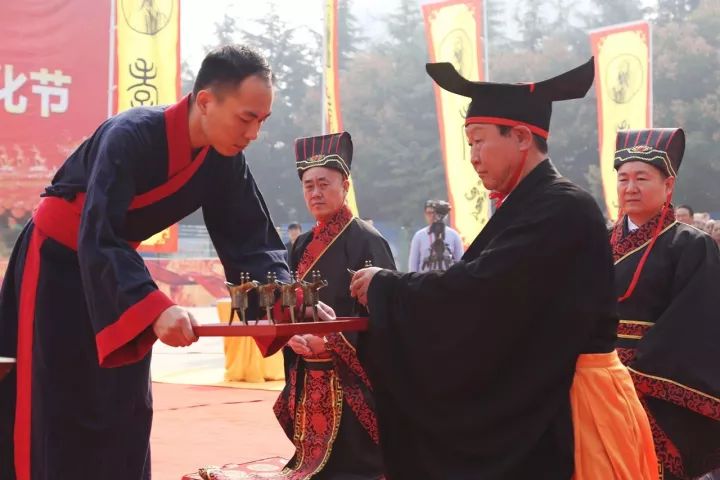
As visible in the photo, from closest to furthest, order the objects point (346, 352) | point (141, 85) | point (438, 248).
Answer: point (346, 352) → point (438, 248) → point (141, 85)

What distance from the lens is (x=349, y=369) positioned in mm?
4625

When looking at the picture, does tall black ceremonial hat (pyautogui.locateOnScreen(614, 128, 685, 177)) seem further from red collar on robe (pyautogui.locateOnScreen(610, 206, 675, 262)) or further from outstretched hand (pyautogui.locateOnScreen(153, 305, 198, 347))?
outstretched hand (pyautogui.locateOnScreen(153, 305, 198, 347))

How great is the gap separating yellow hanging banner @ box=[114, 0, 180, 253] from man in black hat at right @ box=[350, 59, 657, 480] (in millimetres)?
6643

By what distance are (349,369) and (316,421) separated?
0.30 metres

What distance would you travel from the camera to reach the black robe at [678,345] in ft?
12.8

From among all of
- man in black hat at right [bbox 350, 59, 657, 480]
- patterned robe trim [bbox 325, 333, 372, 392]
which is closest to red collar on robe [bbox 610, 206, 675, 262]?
patterned robe trim [bbox 325, 333, 372, 392]

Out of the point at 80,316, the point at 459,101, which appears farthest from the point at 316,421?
the point at 459,101

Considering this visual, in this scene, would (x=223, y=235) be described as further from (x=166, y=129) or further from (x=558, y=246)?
(x=558, y=246)

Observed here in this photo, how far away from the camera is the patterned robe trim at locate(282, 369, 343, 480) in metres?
4.63

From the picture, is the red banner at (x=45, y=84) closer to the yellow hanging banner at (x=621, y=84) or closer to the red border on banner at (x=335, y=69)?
the red border on banner at (x=335, y=69)

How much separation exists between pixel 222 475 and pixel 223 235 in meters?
1.85

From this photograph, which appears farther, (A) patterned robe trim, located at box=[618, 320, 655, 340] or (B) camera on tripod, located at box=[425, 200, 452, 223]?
(B) camera on tripod, located at box=[425, 200, 452, 223]

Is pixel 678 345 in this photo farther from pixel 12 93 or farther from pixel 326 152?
pixel 12 93

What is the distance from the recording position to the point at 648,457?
2.77 metres
